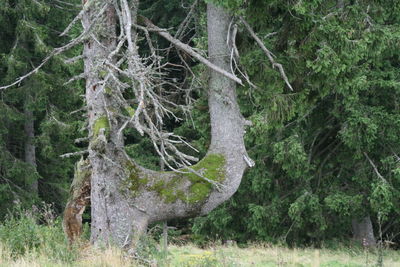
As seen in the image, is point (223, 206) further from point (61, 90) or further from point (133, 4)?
point (133, 4)

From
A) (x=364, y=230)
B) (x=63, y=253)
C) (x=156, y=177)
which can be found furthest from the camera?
(x=364, y=230)

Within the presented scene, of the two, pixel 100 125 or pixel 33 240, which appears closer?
pixel 100 125

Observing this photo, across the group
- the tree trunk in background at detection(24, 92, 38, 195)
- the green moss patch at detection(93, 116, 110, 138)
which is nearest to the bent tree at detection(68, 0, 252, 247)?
the green moss patch at detection(93, 116, 110, 138)

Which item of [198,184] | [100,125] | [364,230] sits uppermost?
[100,125]

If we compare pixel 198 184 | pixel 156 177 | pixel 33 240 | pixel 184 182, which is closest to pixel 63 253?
pixel 33 240

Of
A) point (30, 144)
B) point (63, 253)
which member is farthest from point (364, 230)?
point (63, 253)

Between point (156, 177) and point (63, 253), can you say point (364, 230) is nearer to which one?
point (156, 177)

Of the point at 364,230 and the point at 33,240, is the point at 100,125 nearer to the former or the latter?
the point at 33,240

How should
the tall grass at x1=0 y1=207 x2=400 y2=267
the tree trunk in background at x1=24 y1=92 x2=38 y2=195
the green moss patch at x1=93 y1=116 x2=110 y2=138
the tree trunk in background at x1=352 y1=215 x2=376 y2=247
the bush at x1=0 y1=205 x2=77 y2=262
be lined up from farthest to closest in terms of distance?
the tree trunk in background at x1=24 y1=92 x2=38 y2=195 < the tree trunk in background at x1=352 y1=215 x2=376 y2=247 < the green moss patch at x1=93 y1=116 x2=110 y2=138 < the bush at x1=0 y1=205 x2=77 y2=262 < the tall grass at x1=0 y1=207 x2=400 y2=267

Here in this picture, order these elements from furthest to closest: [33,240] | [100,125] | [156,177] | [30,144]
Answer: [30,144], [156,177], [33,240], [100,125]

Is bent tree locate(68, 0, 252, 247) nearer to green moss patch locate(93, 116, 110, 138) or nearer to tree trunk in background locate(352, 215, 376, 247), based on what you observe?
green moss patch locate(93, 116, 110, 138)

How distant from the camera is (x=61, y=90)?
64.5ft

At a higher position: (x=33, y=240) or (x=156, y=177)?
(x=156, y=177)

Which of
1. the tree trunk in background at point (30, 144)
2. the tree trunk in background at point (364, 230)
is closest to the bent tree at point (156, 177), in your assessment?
the tree trunk in background at point (364, 230)
